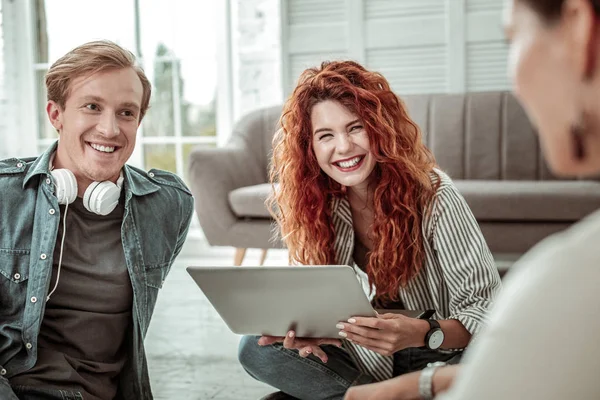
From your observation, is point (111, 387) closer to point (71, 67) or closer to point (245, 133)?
point (71, 67)

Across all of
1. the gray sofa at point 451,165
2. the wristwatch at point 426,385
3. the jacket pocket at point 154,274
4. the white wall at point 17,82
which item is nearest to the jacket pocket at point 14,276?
the jacket pocket at point 154,274

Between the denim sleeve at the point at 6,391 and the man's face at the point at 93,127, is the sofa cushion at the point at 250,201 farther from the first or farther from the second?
the denim sleeve at the point at 6,391

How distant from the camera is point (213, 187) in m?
3.82

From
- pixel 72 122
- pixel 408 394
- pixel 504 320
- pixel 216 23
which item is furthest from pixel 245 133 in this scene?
pixel 504 320

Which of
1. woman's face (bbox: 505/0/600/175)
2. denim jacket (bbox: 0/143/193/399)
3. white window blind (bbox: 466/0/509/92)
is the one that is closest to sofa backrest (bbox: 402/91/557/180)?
white window blind (bbox: 466/0/509/92)

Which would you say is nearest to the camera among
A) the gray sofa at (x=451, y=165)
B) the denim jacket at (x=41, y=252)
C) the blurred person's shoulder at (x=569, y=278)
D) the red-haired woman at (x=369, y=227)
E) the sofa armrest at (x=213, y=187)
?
the blurred person's shoulder at (x=569, y=278)

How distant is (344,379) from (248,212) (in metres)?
2.00

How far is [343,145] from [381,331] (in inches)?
18.1

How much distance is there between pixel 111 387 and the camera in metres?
1.75

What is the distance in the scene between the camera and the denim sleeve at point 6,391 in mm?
1501

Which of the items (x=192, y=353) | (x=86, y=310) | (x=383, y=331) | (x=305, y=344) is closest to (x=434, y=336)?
(x=383, y=331)

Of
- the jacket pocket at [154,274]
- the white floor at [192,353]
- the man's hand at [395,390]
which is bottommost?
the white floor at [192,353]

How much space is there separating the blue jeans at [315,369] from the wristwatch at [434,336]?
0.14 m

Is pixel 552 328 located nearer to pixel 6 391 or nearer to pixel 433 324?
pixel 433 324
